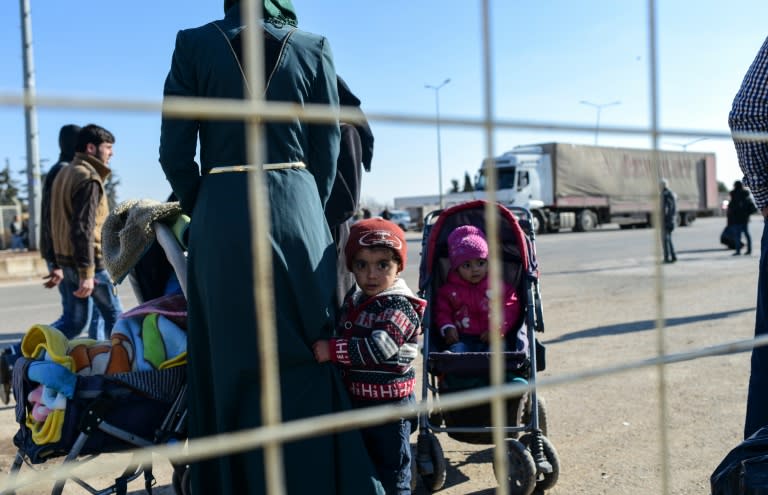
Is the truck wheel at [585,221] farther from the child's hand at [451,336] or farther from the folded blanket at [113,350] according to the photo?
the folded blanket at [113,350]

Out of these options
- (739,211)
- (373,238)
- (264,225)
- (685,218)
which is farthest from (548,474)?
(685,218)

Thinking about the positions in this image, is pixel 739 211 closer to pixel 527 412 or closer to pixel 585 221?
pixel 527 412

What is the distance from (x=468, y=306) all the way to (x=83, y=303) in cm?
244

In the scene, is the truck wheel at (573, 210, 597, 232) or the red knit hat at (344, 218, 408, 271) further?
the truck wheel at (573, 210, 597, 232)

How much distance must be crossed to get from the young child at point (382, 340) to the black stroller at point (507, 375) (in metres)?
0.42

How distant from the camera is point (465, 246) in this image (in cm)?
330

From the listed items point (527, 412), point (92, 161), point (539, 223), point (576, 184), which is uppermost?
point (576, 184)

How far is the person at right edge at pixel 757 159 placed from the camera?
2029 mm

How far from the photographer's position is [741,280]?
9.54 meters

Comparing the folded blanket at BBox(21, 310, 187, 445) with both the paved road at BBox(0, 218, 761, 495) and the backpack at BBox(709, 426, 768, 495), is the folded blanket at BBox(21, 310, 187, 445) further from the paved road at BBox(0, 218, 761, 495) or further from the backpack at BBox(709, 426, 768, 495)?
the backpack at BBox(709, 426, 768, 495)

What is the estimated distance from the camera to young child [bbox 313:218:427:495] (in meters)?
2.22

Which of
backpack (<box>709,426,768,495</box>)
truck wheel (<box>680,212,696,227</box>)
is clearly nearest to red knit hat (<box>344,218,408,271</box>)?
backpack (<box>709,426,768,495</box>)

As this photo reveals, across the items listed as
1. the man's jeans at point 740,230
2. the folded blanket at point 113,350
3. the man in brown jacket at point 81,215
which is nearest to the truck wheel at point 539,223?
the man's jeans at point 740,230

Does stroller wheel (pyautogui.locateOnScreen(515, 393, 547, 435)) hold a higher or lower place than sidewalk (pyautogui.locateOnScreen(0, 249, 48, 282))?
lower
